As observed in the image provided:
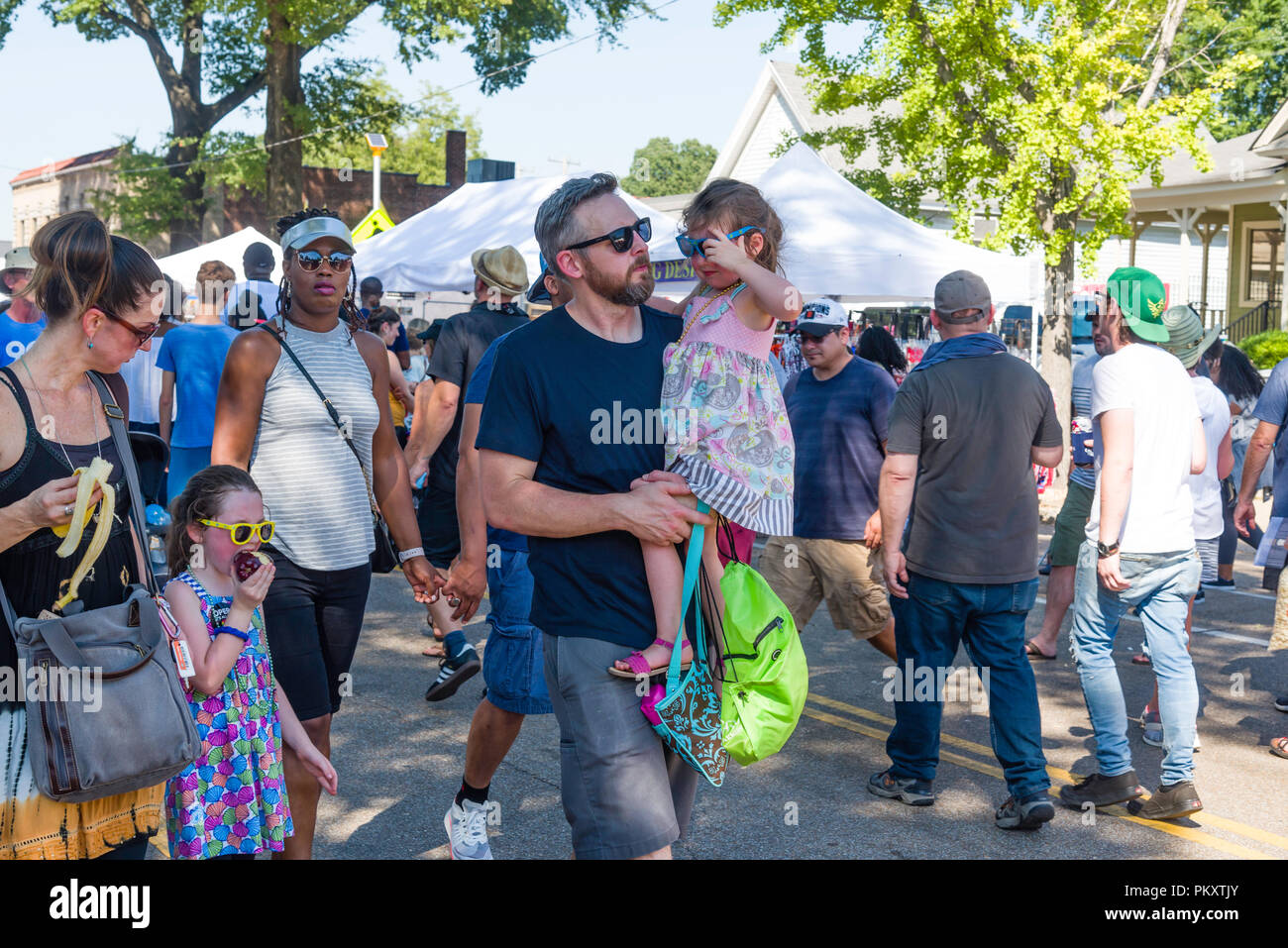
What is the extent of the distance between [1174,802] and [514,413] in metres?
3.49

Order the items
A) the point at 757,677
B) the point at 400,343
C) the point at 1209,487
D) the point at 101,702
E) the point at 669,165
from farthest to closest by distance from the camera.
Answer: the point at 669,165 → the point at 400,343 → the point at 1209,487 → the point at 757,677 → the point at 101,702

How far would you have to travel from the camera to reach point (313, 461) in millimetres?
3951

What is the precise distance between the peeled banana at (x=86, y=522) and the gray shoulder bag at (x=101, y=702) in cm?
Answer: 9

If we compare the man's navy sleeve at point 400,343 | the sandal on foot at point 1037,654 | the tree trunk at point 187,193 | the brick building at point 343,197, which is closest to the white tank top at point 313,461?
the sandal on foot at point 1037,654

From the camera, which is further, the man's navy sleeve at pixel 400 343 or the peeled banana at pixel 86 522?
the man's navy sleeve at pixel 400 343

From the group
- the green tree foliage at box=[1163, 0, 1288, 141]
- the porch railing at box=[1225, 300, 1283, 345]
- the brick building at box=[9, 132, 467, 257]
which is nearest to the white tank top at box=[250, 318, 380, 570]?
the porch railing at box=[1225, 300, 1283, 345]

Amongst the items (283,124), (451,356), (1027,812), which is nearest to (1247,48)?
(283,124)

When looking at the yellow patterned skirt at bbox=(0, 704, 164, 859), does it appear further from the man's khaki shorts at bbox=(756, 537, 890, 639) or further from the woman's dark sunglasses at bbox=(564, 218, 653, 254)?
the man's khaki shorts at bbox=(756, 537, 890, 639)

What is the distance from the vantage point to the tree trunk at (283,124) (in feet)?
102

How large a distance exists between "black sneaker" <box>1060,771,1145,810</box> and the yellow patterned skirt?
3.88 metres

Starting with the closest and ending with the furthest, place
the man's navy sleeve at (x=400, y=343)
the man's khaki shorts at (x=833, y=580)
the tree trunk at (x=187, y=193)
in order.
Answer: the man's khaki shorts at (x=833, y=580)
the man's navy sleeve at (x=400, y=343)
the tree trunk at (x=187, y=193)

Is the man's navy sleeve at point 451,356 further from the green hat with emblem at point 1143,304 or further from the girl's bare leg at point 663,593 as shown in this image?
the girl's bare leg at point 663,593

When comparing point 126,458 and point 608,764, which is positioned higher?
point 126,458

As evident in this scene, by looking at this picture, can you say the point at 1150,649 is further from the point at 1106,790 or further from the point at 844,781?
the point at 844,781
